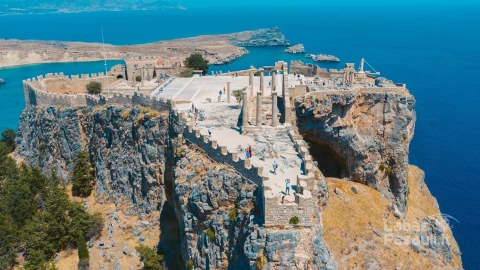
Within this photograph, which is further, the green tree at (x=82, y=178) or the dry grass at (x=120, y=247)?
the green tree at (x=82, y=178)

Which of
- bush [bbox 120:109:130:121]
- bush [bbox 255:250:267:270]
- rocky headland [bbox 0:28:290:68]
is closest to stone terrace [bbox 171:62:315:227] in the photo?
bush [bbox 255:250:267:270]

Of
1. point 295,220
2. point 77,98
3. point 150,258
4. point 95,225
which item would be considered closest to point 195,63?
point 77,98

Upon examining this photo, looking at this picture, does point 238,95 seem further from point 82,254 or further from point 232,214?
point 82,254

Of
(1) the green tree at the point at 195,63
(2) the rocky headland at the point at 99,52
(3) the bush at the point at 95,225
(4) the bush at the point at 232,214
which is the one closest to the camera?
(4) the bush at the point at 232,214

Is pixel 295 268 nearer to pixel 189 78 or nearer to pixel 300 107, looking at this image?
pixel 300 107

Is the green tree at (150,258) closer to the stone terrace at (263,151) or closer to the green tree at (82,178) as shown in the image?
the stone terrace at (263,151)

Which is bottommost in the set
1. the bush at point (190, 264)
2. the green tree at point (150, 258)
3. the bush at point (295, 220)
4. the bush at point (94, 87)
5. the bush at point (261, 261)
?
the green tree at point (150, 258)

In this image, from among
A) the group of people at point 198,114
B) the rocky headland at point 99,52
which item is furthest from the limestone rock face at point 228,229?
the rocky headland at point 99,52

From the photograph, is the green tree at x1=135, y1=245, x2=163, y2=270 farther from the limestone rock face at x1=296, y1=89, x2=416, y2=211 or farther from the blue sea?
the blue sea
